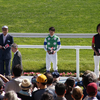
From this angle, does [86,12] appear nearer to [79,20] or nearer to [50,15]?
[79,20]

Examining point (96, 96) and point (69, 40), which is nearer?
point (96, 96)

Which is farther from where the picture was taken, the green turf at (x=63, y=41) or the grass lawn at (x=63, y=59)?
the green turf at (x=63, y=41)

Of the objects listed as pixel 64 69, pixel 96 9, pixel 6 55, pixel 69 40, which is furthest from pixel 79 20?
pixel 6 55

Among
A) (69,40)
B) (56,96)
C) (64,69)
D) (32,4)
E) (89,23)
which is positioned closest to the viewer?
(56,96)

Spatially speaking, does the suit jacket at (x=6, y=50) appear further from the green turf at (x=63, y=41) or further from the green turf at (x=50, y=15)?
the green turf at (x=50, y=15)

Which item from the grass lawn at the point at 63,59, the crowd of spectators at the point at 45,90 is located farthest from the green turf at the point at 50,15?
the crowd of spectators at the point at 45,90

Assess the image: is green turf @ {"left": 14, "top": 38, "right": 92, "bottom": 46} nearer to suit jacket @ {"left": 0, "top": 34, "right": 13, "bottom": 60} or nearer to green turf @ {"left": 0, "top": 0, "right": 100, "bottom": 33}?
green turf @ {"left": 0, "top": 0, "right": 100, "bottom": 33}

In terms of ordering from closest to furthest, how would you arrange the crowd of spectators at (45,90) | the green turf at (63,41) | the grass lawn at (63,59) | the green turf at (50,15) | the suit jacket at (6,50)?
1. the crowd of spectators at (45,90)
2. the suit jacket at (6,50)
3. the grass lawn at (63,59)
4. the green turf at (63,41)
5. the green turf at (50,15)

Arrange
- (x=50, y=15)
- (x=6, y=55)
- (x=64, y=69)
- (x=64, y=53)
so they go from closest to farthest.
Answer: (x=6, y=55) < (x=64, y=69) < (x=64, y=53) < (x=50, y=15)

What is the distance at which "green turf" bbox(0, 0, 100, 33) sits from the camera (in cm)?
2355

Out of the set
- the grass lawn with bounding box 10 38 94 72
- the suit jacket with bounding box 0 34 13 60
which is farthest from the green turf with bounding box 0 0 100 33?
the suit jacket with bounding box 0 34 13 60

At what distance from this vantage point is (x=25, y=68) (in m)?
10.1

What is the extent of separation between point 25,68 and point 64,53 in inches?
160

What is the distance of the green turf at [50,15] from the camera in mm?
23547
